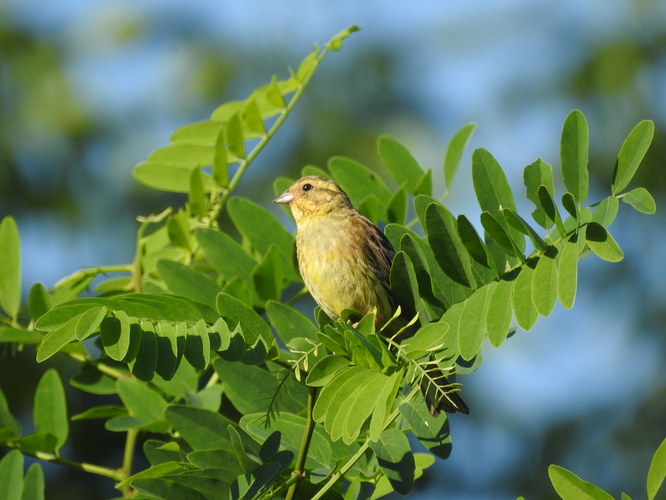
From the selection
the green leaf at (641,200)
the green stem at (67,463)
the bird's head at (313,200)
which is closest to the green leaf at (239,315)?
the green stem at (67,463)

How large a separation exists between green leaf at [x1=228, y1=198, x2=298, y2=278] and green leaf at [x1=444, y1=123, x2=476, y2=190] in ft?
1.91

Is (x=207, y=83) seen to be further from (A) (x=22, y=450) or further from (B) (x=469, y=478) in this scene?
(A) (x=22, y=450)

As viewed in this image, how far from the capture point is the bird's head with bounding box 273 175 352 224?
153 inches

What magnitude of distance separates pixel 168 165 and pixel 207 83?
3244 millimetres

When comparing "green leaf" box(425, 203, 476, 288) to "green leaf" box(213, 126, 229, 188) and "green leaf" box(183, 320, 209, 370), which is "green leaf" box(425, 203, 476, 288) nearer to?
"green leaf" box(183, 320, 209, 370)

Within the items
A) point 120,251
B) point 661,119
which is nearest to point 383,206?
point 120,251

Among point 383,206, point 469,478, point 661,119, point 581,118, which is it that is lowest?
point 469,478

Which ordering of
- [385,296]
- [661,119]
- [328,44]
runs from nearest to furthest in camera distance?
[328,44]
[385,296]
[661,119]

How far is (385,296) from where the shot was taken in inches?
138

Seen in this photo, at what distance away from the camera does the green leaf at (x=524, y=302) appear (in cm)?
220

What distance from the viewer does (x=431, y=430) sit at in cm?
246

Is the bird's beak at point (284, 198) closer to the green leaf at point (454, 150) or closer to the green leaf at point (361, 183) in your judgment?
the green leaf at point (361, 183)

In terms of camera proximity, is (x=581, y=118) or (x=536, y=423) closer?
(x=581, y=118)

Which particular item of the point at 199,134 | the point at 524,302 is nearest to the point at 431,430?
the point at 524,302
